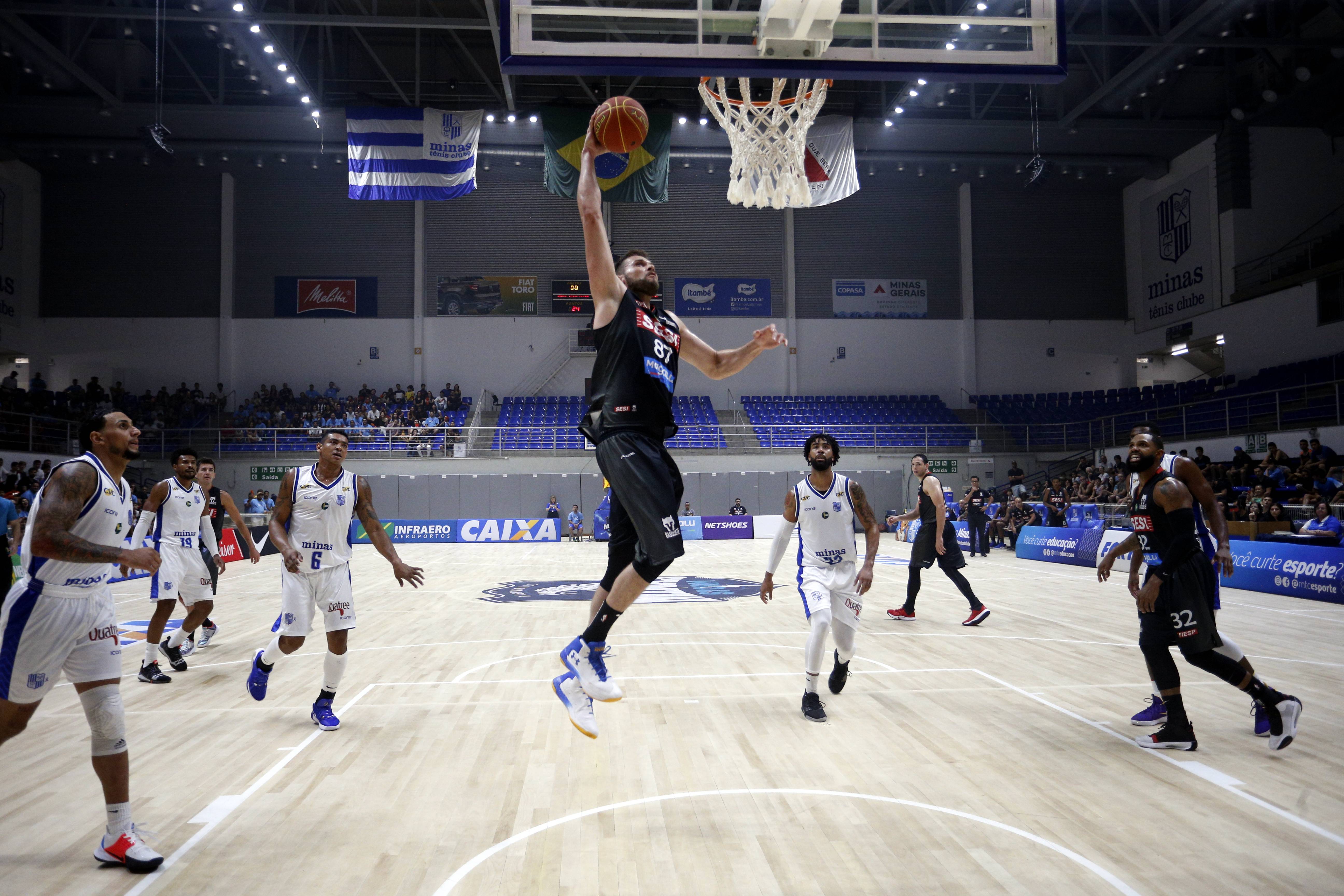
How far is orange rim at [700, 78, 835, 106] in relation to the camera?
1171cm

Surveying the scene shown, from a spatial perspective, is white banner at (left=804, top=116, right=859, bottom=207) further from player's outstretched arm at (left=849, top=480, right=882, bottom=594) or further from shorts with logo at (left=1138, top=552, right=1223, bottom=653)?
shorts with logo at (left=1138, top=552, right=1223, bottom=653)

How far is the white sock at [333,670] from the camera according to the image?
5977 millimetres

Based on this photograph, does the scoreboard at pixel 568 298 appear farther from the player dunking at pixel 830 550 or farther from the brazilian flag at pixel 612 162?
the player dunking at pixel 830 550

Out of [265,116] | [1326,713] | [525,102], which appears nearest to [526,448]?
[525,102]

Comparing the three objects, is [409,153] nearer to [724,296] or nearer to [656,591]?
[724,296]

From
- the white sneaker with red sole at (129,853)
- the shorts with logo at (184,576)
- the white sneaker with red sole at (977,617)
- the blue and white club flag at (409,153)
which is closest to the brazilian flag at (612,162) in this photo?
the blue and white club flag at (409,153)

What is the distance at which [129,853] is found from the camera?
11.7ft

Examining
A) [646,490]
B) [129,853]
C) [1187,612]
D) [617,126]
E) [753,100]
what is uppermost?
[753,100]

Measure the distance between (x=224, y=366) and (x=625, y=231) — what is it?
17081mm

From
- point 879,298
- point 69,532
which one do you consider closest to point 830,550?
point 69,532

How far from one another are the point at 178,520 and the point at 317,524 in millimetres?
3164

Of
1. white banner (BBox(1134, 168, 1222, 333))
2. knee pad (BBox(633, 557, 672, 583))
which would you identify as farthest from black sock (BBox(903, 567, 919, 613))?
white banner (BBox(1134, 168, 1222, 333))

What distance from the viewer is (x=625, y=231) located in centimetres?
3347

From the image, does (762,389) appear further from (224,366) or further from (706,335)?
(224,366)
